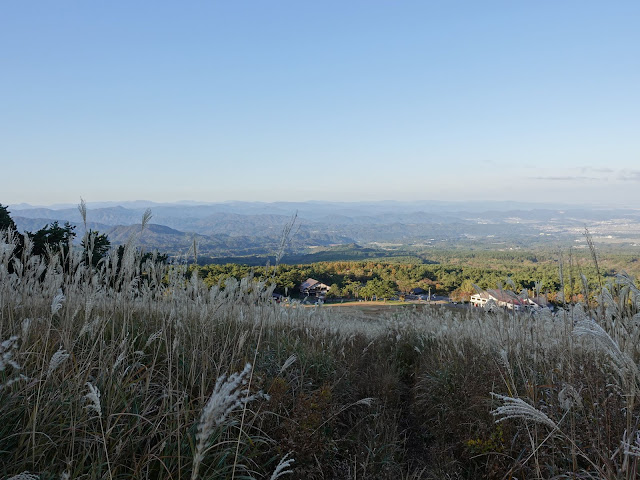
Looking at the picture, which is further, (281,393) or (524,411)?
(281,393)

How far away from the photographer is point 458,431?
3.72 meters

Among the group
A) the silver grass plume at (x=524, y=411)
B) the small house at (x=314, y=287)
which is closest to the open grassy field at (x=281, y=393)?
the silver grass plume at (x=524, y=411)

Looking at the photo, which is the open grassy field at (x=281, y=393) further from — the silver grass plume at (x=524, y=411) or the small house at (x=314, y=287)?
the small house at (x=314, y=287)

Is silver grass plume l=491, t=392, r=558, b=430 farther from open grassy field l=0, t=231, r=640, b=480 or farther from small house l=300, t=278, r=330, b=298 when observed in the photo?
small house l=300, t=278, r=330, b=298

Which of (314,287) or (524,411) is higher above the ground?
(524,411)

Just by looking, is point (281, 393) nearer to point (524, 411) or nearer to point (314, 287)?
point (524, 411)

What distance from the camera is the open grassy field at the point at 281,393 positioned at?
2.01m

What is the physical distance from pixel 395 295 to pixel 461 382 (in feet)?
130

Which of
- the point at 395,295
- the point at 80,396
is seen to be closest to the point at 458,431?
the point at 80,396

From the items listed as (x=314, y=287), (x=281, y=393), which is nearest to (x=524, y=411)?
(x=281, y=393)

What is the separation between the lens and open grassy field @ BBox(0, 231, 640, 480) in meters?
2.01

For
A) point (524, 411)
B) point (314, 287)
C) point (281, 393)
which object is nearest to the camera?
point (524, 411)

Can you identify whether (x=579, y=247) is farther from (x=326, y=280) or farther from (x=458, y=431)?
(x=326, y=280)

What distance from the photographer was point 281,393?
3.22 meters
